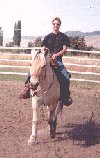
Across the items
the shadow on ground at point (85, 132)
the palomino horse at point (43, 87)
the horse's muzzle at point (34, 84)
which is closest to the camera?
the horse's muzzle at point (34, 84)

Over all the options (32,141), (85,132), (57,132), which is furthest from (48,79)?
(85,132)

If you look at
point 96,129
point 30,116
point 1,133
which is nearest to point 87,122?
point 96,129

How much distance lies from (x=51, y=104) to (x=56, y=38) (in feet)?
4.06

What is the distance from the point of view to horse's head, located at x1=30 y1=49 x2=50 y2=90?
660 cm

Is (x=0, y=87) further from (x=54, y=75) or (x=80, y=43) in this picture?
(x=80, y=43)

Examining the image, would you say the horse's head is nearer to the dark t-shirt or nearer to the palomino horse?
the palomino horse

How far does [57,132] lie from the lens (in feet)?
27.1

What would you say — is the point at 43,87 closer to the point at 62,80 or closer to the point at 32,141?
the point at 62,80

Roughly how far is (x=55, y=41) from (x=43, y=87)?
1066 mm

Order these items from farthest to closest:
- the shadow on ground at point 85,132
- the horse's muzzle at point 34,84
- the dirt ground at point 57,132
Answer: the shadow on ground at point 85,132
the dirt ground at point 57,132
the horse's muzzle at point 34,84

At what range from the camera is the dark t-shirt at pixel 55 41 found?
7.66m

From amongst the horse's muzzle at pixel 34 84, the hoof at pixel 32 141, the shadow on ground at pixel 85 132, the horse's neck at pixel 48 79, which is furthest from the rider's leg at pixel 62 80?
the horse's muzzle at pixel 34 84

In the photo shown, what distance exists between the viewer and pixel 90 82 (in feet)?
54.7

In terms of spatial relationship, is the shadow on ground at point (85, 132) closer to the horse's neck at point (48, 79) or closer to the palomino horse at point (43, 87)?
the palomino horse at point (43, 87)
